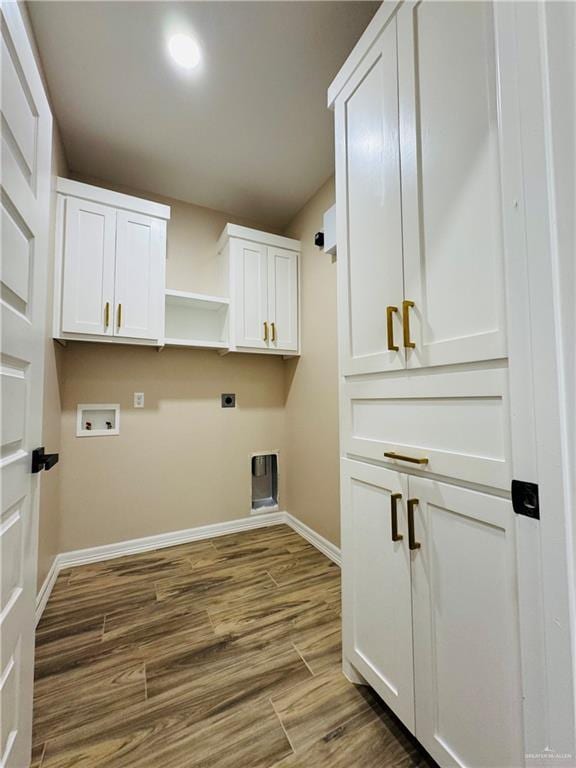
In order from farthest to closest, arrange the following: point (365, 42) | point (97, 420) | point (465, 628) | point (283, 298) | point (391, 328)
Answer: point (283, 298), point (97, 420), point (365, 42), point (391, 328), point (465, 628)

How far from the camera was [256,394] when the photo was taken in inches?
111

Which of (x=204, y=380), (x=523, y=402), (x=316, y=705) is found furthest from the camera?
(x=204, y=380)

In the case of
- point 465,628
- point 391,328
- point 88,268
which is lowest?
point 465,628

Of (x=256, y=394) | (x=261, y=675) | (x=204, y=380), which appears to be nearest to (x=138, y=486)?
(x=204, y=380)

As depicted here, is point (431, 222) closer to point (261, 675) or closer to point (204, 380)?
point (261, 675)

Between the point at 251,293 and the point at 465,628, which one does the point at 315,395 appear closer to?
the point at 251,293

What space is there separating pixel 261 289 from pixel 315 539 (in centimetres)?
201

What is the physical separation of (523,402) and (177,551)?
246 centimetres

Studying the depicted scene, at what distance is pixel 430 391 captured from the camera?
91 centimetres

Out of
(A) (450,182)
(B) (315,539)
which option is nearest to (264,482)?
(B) (315,539)

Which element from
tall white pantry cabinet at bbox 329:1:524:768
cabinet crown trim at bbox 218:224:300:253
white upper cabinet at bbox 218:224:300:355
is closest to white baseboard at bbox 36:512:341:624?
tall white pantry cabinet at bbox 329:1:524:768

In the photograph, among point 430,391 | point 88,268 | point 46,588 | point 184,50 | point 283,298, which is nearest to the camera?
point 430,391

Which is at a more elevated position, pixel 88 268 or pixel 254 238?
pixel 254 238

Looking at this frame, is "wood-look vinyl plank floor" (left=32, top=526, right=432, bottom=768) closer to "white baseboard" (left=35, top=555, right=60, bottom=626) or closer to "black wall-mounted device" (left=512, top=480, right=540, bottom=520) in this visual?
"white baseboard" (left=35, top=555, right=60, bottom=626)
